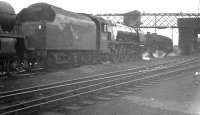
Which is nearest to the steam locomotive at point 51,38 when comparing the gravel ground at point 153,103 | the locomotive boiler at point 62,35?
the locomotive boiler at point 62,35

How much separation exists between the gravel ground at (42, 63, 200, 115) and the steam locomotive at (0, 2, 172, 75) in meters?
5.28

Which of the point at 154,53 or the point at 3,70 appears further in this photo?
the point at 154,53

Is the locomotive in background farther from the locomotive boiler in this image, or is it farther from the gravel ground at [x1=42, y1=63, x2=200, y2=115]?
the gravel ground at [x1=42, y1=63, x2=200, y2=115]

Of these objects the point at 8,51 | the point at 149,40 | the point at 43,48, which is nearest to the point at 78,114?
the point at 8,51

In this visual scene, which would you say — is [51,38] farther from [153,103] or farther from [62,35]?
[153,103]

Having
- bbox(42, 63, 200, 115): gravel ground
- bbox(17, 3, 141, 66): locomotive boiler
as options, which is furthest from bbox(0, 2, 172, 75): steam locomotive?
bbox(42, 63, 200, 115): gravel ground

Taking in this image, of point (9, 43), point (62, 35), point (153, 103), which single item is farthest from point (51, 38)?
point (153, 103)

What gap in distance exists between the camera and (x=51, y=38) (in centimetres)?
1490

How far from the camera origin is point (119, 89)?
10586mm

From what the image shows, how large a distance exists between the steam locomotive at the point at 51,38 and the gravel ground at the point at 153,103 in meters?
5.28

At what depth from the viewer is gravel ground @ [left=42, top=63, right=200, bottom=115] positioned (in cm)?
738

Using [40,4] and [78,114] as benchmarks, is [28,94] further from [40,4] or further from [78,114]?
[40,4]

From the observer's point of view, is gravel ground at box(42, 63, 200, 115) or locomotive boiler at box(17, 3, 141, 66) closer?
gravel ground at box(42, 63, 200, 115)

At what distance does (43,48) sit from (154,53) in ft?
81.6
